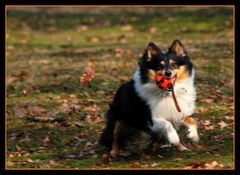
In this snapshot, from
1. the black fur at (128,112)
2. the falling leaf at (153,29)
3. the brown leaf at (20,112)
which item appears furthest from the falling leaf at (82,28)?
the black fur at (128,112)

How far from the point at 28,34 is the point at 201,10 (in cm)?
511

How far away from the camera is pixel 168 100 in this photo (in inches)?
299

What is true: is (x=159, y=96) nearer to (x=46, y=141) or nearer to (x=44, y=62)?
(x=46, y=141)

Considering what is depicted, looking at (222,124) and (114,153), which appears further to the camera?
(222,124)

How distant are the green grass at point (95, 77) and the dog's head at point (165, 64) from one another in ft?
3.03

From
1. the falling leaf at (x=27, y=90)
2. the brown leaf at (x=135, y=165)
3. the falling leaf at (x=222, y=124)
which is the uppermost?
the falling leaf at (x=27, y=90)

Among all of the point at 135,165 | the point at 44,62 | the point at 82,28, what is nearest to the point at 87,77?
the point at 44,62

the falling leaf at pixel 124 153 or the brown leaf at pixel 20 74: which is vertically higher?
the brown leaf at pixel 20 74

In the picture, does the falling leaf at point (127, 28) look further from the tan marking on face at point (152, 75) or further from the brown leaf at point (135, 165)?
the brown leaf at point (135, 165)

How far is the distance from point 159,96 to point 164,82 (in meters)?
0.20

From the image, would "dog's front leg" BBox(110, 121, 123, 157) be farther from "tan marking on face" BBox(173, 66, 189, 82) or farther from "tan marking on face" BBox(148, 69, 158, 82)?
"tan marking on face" BBox(173, 66, 189, 82)

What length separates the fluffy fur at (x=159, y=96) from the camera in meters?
7.46

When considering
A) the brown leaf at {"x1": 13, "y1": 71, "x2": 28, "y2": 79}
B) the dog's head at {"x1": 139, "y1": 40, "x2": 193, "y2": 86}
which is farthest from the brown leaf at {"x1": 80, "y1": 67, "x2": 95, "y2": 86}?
the dog's head at {"x1": 139, "y1": 40, "x2": 193, "y2": 86}

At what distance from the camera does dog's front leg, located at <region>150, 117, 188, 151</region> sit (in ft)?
23.7
